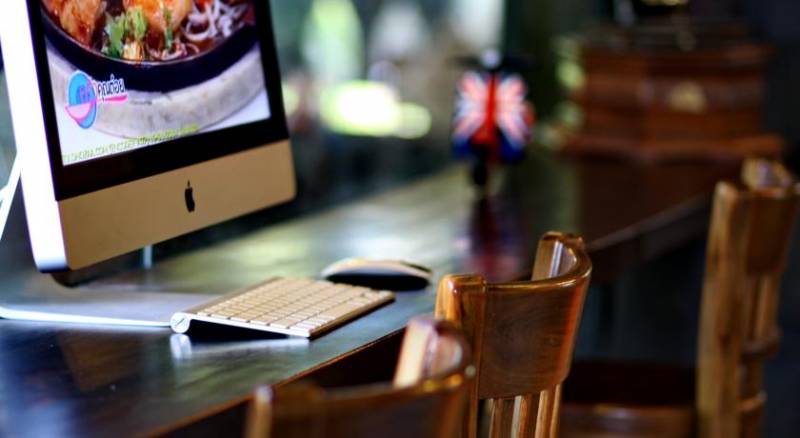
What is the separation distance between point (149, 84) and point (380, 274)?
43 centimetres

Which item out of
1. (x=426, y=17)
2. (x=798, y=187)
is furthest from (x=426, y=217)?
(x=426, y=17)

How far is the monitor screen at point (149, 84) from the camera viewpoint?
57.2 inches

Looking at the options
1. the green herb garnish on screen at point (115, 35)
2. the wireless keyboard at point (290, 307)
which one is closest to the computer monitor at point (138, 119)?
the green herb garnish on screen at point (115, 35)

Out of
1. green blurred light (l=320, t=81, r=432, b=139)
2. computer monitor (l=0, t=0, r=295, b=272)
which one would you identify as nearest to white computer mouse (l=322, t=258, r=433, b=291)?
computer monitor (l=0, t=0, r=295, b=272)

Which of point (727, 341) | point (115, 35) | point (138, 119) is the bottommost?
point (727, 341)

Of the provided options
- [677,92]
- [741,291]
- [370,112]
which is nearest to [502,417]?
[741,291]

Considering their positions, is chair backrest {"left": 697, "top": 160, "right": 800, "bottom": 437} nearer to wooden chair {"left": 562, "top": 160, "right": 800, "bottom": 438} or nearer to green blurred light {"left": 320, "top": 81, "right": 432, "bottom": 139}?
wooden chair {"left": 562, "top": 160, "right": 800, "bottom": 438}

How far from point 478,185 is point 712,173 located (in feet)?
2.19

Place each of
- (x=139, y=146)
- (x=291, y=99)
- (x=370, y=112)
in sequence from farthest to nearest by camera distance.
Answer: (x=370, y=112) < (x=291, y=99) < (x=139, y=146)

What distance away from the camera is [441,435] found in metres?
0.99

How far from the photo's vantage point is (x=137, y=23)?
5.18ft

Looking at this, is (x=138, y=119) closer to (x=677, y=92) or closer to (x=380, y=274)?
(x=380, y=274)

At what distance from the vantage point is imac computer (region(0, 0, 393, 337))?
4.68 feet

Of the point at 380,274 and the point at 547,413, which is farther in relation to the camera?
the point at 380,274
